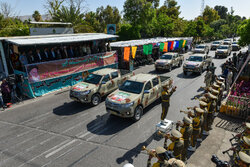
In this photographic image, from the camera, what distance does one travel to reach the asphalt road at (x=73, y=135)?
258 inches

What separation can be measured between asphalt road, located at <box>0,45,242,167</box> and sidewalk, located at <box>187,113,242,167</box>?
151cm

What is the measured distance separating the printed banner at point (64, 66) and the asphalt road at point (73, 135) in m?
2.40

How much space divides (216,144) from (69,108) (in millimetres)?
8411

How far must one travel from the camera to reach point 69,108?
1108 centimetres

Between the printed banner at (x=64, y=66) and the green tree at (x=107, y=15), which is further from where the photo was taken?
the green tree at (x=107, y=15)

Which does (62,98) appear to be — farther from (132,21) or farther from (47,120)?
(132,21)

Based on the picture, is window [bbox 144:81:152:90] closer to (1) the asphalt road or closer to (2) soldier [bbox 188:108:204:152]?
(1) the asphalt road

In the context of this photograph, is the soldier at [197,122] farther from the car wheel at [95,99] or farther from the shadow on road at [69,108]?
the shadow on road at [69,108]


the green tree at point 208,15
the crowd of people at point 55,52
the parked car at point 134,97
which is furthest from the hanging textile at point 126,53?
the green tree at point 208,15

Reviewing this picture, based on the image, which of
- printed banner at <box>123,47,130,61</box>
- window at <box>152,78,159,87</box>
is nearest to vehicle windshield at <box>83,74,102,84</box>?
window at <box>152,78,159,87</box>

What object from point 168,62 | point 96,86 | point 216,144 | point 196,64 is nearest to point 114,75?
point 96,86

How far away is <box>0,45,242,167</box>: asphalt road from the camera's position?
6.56 m

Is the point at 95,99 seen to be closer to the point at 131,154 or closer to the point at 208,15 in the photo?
the point at 131,154

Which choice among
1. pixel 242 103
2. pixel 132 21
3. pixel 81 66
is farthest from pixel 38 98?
pixel 132 21
